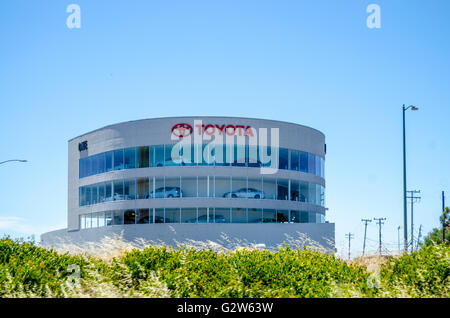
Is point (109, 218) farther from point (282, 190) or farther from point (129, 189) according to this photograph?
point (282, 190)

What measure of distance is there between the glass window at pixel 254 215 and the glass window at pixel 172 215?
625cm

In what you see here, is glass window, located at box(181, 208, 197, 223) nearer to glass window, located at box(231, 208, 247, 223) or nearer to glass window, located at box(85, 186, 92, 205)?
glass window, located at box(231, 208, 247, 223)

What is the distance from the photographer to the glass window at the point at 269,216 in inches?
→ 1868

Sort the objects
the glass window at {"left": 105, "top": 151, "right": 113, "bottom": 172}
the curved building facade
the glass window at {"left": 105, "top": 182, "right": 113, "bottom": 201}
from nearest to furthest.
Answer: the curved building facade < the glass window at {"left": 105, "top": 182, "right": 113, "bottom": 201} < the glass window at {"left": 105, "top": 151, "right": 113, "bottom": 172}

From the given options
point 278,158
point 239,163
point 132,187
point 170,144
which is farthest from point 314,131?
point 132,187

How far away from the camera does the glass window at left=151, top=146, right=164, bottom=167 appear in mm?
47312

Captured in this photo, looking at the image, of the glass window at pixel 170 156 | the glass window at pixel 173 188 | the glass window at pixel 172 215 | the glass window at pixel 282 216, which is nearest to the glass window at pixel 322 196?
the glass window at pixel 282 216

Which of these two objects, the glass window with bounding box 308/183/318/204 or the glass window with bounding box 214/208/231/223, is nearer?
the glass window with bounding box 214/208/231/223

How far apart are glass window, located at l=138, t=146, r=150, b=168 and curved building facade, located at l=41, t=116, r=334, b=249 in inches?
3.5

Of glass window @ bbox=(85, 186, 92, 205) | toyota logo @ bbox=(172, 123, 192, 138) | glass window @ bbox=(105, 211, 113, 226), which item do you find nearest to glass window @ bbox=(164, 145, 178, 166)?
toyota logo @ bbox=(172, 123, 192, 138)

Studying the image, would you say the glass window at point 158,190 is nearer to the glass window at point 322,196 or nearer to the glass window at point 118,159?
the glass window at point 118,159

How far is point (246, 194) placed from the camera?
47.2m

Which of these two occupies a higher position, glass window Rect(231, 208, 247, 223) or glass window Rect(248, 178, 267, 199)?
glass window Rect(248, 178, 267, 199)
